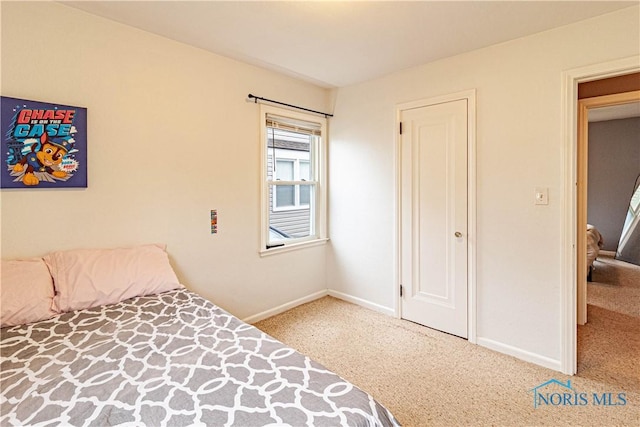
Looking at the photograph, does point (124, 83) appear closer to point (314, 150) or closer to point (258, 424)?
point (314, 150)

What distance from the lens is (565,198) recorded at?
2.22 metres

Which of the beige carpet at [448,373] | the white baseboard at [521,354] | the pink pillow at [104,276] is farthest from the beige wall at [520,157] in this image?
the pink pillow at [104,276]

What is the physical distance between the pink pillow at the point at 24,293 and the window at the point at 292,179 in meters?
1.68

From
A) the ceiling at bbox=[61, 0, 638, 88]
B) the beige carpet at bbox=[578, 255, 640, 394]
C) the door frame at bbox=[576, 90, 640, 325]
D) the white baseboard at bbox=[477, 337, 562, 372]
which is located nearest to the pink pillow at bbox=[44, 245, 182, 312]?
the ceiling at bbox=[61, 0, 638, 88]

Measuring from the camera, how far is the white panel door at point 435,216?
276 cm

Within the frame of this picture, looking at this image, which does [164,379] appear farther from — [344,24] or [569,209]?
[569,209]

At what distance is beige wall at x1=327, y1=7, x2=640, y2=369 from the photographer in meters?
2.21

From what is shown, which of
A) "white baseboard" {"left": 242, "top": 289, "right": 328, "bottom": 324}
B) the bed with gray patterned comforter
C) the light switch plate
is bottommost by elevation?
"white baseboard" {"left": 242, "top": 289, "right": 328, "bottom": 324}

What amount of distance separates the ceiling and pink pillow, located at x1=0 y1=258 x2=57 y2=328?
1619 millimetres

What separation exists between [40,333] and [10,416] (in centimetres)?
64

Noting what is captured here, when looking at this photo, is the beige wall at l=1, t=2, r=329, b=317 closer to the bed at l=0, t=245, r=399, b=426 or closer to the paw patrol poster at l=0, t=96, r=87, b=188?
the paw patrol poster at l=0, t=96, r=87, b=188

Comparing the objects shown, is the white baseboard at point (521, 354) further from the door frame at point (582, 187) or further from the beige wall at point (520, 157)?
the door frame at point (582, 187)

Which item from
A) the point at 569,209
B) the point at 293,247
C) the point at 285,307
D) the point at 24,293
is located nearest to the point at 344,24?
the point at 569,209

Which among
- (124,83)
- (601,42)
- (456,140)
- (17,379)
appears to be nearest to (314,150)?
(456,140)
